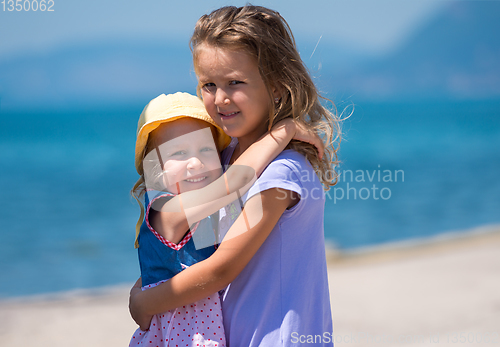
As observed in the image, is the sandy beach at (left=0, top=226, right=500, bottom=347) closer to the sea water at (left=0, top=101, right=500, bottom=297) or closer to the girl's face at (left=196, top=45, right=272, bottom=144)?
the sea water at (left=0, top=101, right=500, bottom=297)

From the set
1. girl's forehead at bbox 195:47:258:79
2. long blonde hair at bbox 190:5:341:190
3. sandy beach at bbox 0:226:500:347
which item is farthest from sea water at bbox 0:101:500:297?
sandy beach at bbox 0:226:500:347

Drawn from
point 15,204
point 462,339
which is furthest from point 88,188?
point 462,339

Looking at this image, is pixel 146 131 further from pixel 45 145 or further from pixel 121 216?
pixel 45 145

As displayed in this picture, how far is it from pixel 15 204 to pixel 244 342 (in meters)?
11.7

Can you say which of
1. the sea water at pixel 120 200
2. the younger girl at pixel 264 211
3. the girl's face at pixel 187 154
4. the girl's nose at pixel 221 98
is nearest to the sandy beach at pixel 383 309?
the sea water at pixel 120 200

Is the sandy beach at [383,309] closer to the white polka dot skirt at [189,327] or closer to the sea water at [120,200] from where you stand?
the sea water at [120,200]

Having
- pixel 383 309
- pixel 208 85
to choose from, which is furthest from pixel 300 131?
pixel 383 309

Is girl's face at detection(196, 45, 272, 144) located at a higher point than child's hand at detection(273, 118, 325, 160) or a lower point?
higher

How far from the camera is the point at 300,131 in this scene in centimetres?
150

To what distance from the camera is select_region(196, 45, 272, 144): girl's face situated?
1.51 meters

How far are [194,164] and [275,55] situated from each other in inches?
18.8

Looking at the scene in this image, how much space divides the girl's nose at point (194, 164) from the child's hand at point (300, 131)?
0.30 metres

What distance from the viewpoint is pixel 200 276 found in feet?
4.43

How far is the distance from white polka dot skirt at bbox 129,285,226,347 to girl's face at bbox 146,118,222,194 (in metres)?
0.41
